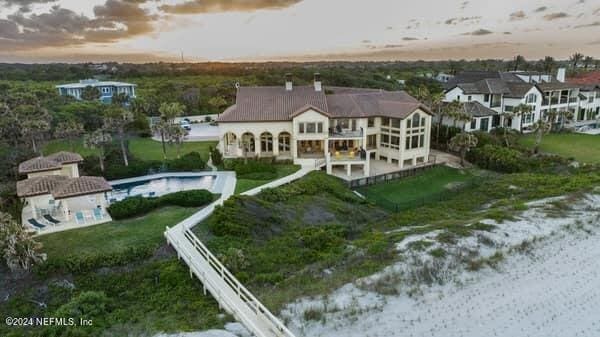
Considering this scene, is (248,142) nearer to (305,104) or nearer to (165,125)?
(305,104)

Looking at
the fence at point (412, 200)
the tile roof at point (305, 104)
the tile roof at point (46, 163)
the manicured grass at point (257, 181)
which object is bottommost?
the fence at point (412, 200)

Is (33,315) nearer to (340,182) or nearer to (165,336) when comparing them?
(165,336)

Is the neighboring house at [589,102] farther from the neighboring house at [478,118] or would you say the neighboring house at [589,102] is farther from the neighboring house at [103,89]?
the neighboring house at [103,89]

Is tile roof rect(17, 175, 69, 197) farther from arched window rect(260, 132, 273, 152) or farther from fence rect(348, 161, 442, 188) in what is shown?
fence rect(348, 161, 442, 188)

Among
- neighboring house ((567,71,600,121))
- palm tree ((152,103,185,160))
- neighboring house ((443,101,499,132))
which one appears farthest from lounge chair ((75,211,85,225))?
neighboring house ((567,71,600,121))

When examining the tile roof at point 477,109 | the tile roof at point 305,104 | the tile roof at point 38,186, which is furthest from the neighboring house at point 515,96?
the tile roof at point 38,186

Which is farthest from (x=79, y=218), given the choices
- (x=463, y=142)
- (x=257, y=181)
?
(x=463, y=142)
